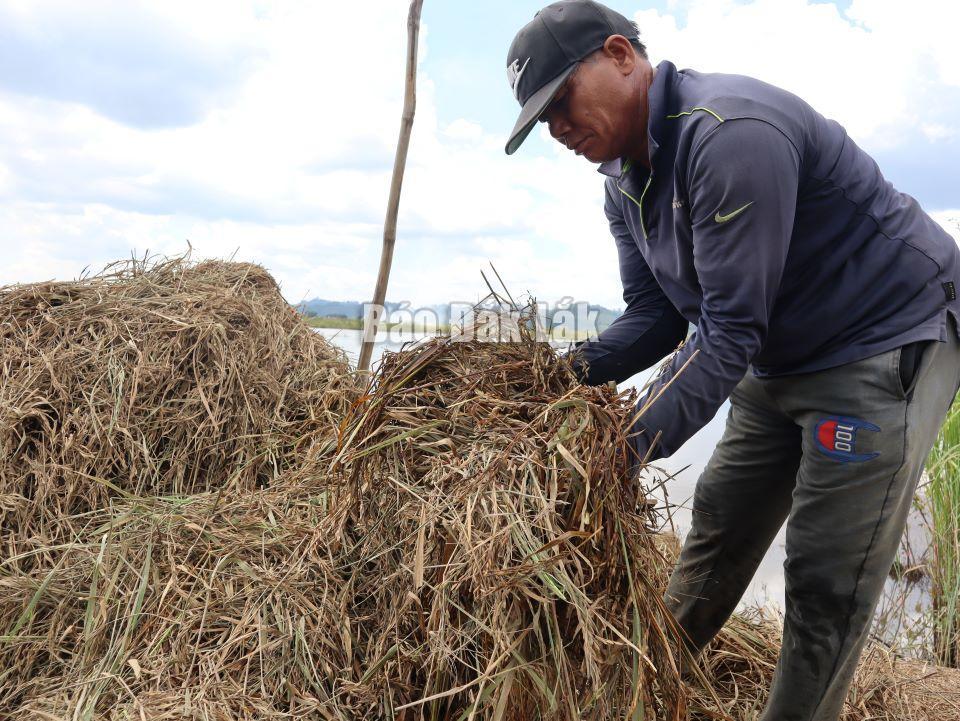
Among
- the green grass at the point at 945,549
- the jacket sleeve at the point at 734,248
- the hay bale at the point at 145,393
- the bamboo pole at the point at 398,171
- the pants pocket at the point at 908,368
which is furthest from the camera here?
the bamboo pole at the point at 398,171

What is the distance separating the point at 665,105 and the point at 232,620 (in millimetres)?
1536

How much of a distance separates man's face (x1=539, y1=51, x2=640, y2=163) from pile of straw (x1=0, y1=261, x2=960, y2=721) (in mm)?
542

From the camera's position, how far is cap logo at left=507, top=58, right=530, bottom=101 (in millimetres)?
1664

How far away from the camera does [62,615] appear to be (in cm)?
206

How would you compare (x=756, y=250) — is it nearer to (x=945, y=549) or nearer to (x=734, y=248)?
(x=734, y=248)

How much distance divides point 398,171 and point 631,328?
1758 millimetres

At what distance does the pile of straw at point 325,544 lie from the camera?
3.99 feet

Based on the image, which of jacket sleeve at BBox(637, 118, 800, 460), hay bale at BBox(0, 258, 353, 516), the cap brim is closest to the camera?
jacket sleeve at BBox(637, 118, 800, 460)

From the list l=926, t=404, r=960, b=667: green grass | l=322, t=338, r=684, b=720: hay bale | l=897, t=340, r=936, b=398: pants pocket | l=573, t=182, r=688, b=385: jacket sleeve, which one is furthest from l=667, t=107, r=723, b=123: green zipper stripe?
l=926, t=404, r=960, b=667: green grass

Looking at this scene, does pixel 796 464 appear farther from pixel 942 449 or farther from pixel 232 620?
pixel 942 449

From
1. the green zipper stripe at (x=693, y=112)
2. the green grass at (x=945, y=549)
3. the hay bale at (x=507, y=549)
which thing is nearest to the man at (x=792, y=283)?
the green zipper stripe at (x=693, y=112)

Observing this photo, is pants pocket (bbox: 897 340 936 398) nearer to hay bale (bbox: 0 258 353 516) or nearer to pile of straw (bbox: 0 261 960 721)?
pile of straw (bbox: 0 261 960 721)

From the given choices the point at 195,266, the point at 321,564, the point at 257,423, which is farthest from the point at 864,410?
the point at 195,266

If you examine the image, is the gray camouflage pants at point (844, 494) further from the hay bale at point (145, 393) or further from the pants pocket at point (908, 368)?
the hay bale at point (145, 393)
